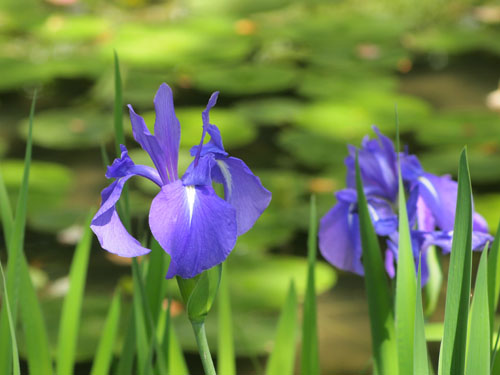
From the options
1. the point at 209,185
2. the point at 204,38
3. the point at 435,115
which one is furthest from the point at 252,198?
the point at 204,38

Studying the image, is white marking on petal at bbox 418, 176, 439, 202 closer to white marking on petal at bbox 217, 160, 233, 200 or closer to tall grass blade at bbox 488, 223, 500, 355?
tall grass blade at bbox 488, 223, 500, 355

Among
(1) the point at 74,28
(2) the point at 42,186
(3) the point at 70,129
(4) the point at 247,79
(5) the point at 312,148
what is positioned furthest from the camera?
(1) the point at 74,28

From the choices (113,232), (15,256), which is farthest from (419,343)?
(15,256)

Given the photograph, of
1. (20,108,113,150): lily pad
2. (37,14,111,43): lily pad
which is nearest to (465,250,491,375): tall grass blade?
(20,108,113,150): lily pad

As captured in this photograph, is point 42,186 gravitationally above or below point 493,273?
below

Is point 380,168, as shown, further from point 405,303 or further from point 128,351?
point 128,351

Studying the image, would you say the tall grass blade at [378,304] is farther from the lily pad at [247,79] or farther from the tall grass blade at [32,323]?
the lily pad at [247,79]

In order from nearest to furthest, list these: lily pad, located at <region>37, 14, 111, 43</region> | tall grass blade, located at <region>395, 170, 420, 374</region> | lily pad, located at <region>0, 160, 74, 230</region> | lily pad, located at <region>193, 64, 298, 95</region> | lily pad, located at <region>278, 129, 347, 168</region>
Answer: tall grass blade, located at <region>395, 170, 420, 374</region> < lily pad, located at <region>0, 160, 74, 230</region> < lily pad, located at <region>278, 129, 347, 168</region> < lily pad, located at <region>193, 64, 298, 95</region> < lily pad, located at <region>37, 14, 111, 43</region>

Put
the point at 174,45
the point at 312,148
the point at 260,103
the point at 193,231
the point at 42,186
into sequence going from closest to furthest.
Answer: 1. the point at 193,231
2. the point at 42,186
3. the point at 312,148
4. the point at 260,103
5. the point at 174,45
